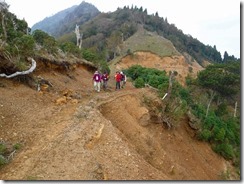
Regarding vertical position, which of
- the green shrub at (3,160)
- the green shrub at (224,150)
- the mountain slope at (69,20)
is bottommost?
the green shrub at (224,150)

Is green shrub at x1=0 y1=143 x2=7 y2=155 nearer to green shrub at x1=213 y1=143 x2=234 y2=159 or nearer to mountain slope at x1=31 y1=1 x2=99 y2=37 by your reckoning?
green shrub at x1=213 y1=143 x2=234 y2=159

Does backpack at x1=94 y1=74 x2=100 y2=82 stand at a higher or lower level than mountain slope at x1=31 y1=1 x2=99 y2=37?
lower

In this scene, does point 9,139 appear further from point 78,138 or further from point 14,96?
point 14,96

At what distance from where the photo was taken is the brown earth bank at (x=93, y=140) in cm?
891

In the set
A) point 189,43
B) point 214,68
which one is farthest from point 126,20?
point 214,68

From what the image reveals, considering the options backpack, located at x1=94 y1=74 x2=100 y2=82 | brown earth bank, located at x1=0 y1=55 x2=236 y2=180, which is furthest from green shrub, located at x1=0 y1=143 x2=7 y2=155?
backpack, located at x1=94 y1=74 x2=100 y2=82

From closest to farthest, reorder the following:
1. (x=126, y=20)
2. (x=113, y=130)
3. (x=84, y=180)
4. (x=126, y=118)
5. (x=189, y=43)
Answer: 1. (x=84, y=180)
2. (x=113, y=130)
3. (x=126, y=118)
4. (x=126, y=20)
5. (x=189, y=43)

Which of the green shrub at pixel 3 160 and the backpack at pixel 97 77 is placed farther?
the backpack at pixel 97 77

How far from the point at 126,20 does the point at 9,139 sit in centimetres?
8009

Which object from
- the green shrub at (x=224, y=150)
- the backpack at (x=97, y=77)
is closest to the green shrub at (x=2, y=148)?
the backpack at (x=97, y=77)

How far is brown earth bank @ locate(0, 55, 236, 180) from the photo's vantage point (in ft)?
29.2

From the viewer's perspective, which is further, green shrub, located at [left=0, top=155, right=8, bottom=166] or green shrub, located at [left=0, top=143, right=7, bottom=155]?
green shrub, located at [left=0, top=143, right=7, bottom=155]

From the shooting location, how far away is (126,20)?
88688 millimetres

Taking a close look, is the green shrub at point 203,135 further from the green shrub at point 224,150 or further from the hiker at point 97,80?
the hiker at point 97,80
